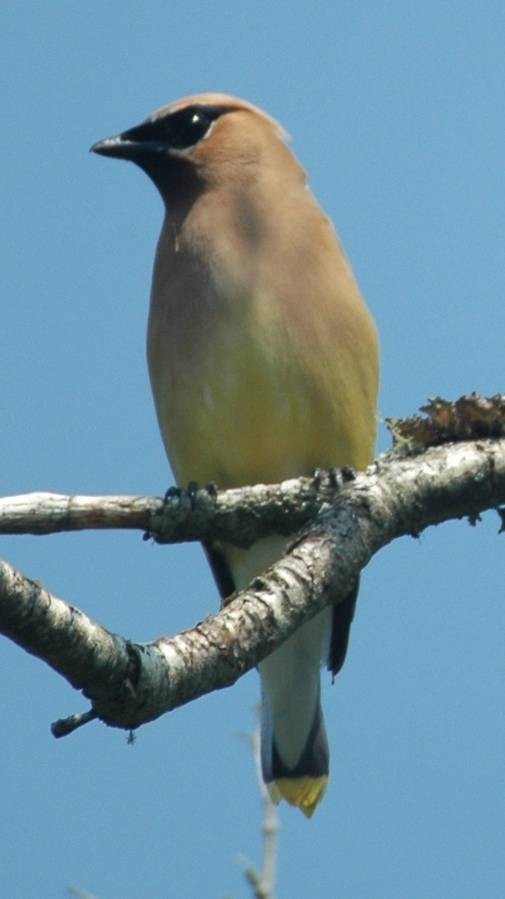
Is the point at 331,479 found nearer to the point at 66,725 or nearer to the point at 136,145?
the point at 66,725

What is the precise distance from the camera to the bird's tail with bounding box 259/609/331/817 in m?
6.88

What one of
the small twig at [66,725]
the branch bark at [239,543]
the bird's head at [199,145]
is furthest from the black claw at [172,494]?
the bird's head at [199,145]

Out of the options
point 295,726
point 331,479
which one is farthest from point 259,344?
point 295,726

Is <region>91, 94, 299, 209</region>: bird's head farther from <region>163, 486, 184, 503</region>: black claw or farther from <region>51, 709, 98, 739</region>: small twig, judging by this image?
<region>51, 709, 98, 739</region>: small twig

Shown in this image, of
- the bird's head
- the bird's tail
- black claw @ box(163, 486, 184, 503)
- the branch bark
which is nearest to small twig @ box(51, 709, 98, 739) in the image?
the branch bark

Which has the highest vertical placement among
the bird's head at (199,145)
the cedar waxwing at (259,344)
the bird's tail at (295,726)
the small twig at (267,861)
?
the bird's head at (199,145)

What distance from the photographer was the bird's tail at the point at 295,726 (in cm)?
688

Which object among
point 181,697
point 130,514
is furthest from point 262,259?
point 181,697

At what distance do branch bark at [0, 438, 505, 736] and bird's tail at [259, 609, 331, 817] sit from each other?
1.54m

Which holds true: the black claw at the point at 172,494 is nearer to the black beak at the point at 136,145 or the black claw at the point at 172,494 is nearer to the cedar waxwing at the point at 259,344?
the cedar waxwing at the point at 259,344

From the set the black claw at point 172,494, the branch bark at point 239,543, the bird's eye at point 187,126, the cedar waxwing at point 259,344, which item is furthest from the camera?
the bird's eye at point 187,126

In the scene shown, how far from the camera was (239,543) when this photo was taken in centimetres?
546

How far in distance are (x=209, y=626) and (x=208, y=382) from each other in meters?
2.00

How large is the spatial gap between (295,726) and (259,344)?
5.63 ft
